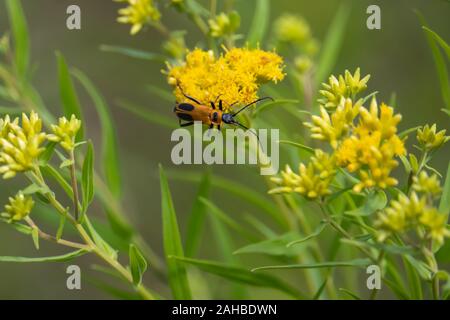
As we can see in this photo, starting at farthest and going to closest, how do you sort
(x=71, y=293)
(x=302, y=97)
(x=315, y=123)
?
1. (x=71, y=293)
2. (x=302, y=97)
3. (x=315, y=123)

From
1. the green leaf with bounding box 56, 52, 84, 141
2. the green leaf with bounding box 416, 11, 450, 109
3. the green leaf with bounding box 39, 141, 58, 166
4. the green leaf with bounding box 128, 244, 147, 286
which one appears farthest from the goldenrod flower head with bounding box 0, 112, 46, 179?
the green leaf with bounding box 416, 11, 450, 109

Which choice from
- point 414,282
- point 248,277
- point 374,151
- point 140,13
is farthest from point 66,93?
point 414,282

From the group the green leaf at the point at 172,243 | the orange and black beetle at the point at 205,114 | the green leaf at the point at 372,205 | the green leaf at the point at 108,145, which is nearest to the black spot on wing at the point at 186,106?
the orange and black beetle at the point at 205,114

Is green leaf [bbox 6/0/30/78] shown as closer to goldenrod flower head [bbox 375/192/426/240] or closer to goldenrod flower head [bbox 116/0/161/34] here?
goldenrod flower head [bbox 116/0/161/34]

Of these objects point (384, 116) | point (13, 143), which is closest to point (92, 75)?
point (13, 143)

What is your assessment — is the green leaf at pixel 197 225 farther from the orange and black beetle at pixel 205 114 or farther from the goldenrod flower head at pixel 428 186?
the goldenrod flower head at pixel 428 186
